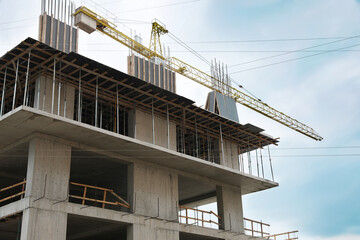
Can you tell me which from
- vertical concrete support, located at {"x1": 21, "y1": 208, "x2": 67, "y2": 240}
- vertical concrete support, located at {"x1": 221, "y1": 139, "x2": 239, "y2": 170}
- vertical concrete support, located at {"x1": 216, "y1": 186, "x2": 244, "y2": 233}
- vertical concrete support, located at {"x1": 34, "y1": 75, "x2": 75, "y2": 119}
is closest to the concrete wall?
vertical concrete support, located at {"x1": 34, "y1": 75, "x2": 75, "y2": 119}

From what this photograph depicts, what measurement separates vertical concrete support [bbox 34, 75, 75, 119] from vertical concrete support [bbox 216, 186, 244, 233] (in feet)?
45.3

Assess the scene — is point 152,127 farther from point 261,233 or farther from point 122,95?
point 261,233

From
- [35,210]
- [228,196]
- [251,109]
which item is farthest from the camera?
[251,109]

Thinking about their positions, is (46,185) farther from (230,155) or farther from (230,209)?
(230,155)

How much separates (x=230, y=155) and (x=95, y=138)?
13.7 meters

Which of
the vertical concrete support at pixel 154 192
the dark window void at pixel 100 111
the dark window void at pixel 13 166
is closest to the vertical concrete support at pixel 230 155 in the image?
the vertical concrete support at pixel 154 192

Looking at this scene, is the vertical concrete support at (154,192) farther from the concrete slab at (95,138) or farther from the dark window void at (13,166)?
the dark window void at (13,166)

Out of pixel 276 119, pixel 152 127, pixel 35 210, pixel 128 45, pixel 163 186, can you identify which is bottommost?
pixel 35 210

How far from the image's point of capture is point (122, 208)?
2777cm

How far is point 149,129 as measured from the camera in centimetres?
3031

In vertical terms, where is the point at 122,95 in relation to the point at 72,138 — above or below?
above

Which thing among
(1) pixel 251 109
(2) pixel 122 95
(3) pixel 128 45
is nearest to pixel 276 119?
(1) pixel 251 109

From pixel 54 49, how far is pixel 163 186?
11452mm

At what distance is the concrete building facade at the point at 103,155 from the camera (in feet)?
77.9
